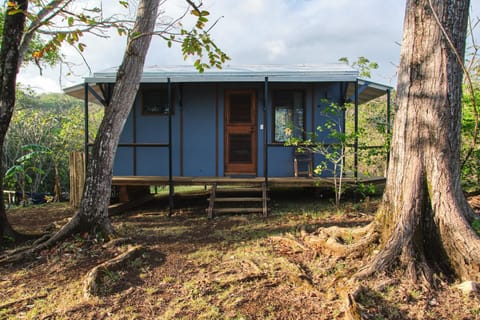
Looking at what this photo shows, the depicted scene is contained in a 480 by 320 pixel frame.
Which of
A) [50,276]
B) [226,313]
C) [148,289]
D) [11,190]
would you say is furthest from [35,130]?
[226,313]

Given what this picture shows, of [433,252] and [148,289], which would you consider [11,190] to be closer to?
[148,289]

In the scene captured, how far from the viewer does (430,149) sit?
3303 millimetres

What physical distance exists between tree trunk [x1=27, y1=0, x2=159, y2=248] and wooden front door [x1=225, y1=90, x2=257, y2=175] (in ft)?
11.2

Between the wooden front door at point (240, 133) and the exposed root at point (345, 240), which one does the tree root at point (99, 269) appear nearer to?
the exposed root at point (345, 240)

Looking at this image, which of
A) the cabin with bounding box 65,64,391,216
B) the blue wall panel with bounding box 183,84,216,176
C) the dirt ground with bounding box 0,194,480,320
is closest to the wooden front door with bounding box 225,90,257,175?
the cabin with bounding box 65,64,391,216

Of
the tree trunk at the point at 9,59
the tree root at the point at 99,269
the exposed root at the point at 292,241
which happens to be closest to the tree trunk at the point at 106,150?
the tree root at the point at 99,269

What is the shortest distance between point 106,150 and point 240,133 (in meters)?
3.90

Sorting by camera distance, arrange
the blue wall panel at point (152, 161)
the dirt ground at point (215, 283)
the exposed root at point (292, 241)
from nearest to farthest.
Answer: the dirt ground at point (215, 283), the exposed root at point (292, 241), the blue wall panel at point (152, 161)

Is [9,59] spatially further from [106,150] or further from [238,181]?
[238,181]

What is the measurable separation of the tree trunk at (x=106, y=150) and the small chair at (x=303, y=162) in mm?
4341

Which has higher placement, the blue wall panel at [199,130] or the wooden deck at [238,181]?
the blue wall panel at [199,130]

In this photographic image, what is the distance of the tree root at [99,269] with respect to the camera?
3.32 m

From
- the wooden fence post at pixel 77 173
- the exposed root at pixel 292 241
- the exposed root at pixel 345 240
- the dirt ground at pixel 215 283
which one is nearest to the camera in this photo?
the dirt ground at pixel 215 283

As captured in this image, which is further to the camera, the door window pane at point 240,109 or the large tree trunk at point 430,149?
the door window pane at point 240,109
